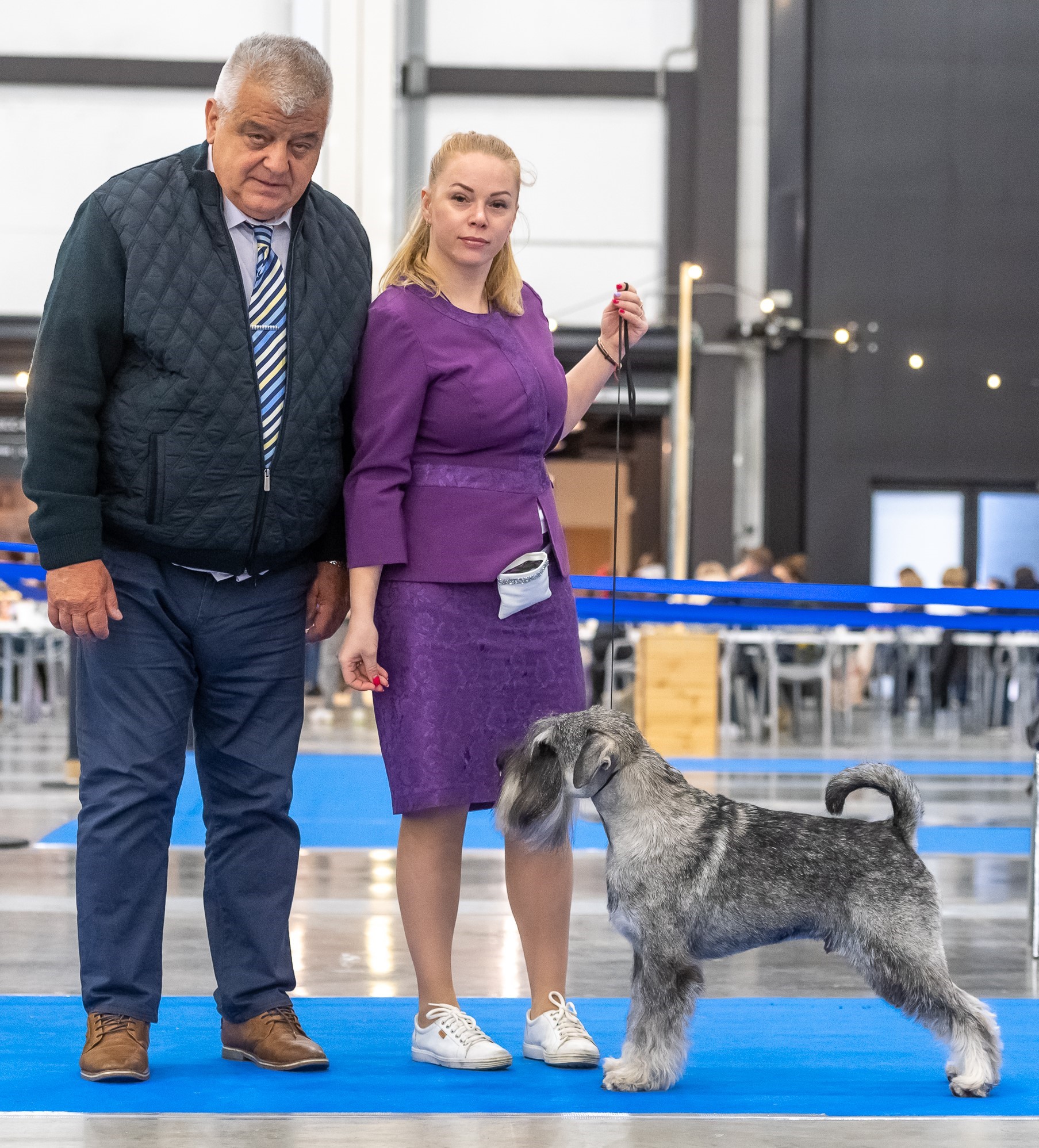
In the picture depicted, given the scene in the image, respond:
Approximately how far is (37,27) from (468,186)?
45.4ft

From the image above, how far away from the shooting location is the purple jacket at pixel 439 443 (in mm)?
2355

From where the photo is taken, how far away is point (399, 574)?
2416mm

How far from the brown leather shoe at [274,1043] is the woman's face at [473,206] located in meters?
1.26

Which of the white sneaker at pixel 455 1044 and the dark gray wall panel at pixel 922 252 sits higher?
the dark gray wall panel at pixel 922 252

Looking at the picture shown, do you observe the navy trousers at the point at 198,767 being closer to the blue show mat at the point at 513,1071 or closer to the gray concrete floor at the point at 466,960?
the blue show mat at the point at 513,1071

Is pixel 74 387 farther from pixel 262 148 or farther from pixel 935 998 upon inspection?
pixel 935 998

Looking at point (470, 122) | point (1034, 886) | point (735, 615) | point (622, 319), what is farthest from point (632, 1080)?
point (470, 122)

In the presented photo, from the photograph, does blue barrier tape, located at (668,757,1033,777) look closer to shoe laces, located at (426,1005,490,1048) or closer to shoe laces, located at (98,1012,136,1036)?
shoe laces, located at (426,1005,490,1048)

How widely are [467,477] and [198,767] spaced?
65cm

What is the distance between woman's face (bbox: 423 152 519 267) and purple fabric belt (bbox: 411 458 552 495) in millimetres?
329

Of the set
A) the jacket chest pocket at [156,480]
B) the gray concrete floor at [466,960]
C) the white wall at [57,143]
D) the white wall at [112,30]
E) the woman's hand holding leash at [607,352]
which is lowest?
the gray concrete floor at [466,960]

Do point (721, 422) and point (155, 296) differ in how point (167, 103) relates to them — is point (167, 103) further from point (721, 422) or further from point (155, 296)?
point (155, 296)

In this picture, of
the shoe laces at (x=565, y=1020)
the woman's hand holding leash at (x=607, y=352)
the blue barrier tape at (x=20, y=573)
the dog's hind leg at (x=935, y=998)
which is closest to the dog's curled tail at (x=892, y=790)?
the dog's hind leg at (x=935, y=998)

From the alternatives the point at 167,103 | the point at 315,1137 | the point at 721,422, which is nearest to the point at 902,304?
the point at 721,422
